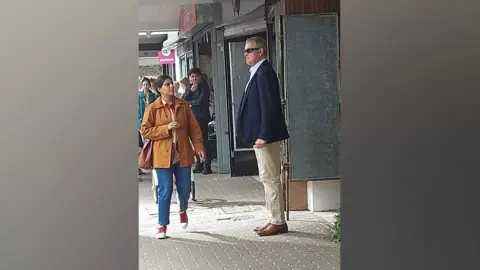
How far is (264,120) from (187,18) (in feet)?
25.8

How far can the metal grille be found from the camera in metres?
6.86

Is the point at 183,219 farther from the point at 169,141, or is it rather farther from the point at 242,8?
the point at 242,8

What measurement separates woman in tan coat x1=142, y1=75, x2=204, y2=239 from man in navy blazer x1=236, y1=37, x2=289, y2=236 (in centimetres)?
59

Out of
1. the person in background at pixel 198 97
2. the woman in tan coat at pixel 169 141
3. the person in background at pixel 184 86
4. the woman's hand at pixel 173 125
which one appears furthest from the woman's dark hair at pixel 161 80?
the person in background at pixel 184 86

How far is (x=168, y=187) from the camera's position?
6.30m

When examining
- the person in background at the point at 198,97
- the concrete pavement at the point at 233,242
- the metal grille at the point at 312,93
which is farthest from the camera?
the person in background at the point at 198,97

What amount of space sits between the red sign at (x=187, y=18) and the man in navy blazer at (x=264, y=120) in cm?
633

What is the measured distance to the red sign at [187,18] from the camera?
12.4 meters

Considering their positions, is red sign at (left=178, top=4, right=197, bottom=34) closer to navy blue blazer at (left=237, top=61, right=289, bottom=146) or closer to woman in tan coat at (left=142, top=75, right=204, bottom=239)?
woman in tan coat at (left=142, top=75, right=204, bottom=239)

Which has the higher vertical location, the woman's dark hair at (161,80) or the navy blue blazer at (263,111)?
the woman's dark hair at (161,80)

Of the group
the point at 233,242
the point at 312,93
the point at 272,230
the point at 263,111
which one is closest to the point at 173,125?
the point at 263,111
